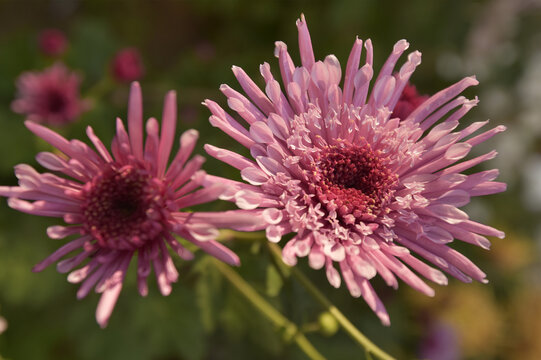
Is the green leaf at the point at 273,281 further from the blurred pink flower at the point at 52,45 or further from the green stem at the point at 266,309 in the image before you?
the blurred pink flower at the point at 52,45

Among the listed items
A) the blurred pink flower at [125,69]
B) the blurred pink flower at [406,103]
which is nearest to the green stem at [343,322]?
the blurred pink flower at [406,103]

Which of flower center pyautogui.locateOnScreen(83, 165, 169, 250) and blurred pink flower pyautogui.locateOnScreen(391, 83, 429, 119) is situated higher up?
blurred pink flower pyautogui.locateOnScreen(391, 83, 429, 119)

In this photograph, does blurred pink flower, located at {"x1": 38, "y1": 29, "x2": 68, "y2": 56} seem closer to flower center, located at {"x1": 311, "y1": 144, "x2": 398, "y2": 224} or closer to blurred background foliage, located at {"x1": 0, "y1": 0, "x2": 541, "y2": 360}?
blurred background foliage, located at {"x1": 0, "y1": 0, "x2": 541, "y2": 360}

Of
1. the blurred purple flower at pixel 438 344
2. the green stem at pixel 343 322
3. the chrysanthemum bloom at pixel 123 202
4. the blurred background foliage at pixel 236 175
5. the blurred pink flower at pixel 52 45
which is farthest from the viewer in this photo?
the blurred purple flower at pixel 438 344

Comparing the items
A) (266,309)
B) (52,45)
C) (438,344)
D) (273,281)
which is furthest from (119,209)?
(438,344)

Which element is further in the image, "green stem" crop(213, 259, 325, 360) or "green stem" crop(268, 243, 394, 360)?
"green stem" crop(213, 259, 325, 360)

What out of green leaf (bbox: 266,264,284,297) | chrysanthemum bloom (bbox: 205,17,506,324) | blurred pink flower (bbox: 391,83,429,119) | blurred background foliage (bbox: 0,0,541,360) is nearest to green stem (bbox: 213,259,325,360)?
blurred background foliage (bbox: 0,0,541,360)

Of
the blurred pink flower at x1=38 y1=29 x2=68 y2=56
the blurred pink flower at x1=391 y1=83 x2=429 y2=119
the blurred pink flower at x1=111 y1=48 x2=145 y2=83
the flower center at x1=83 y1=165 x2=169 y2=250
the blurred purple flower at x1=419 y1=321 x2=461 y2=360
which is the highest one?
the blurred pink flower at x1=391 y1=83 x2=429 y2=119
